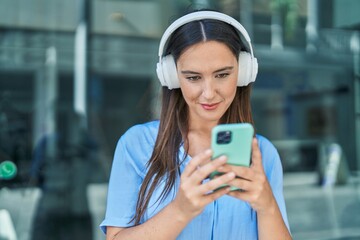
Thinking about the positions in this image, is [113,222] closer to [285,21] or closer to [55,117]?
[55,117]

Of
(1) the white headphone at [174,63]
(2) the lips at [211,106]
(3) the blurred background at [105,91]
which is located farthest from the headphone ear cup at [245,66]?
(3) the blurred background at [105,91]

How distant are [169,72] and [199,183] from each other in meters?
0.31

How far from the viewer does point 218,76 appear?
94 cm

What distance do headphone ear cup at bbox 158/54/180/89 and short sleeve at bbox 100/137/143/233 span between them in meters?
0.18

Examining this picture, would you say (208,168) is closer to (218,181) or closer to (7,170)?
(218,181)

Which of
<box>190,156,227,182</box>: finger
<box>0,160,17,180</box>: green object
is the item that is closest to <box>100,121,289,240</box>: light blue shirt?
<box>190,156,227,182</box>: finger

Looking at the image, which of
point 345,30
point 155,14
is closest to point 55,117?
point 155,14

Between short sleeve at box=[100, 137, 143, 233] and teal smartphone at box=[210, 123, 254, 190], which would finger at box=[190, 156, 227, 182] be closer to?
teal smartphone at box=[210, 123, 254, 190]

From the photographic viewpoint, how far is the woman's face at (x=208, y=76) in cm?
92

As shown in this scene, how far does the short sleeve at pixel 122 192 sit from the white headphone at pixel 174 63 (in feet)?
0.62

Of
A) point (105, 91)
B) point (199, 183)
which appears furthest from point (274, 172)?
point (105, 91)

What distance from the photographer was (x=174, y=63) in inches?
40.3

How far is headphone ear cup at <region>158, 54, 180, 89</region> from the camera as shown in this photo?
1.01 meters

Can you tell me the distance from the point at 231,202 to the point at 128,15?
3.08m
